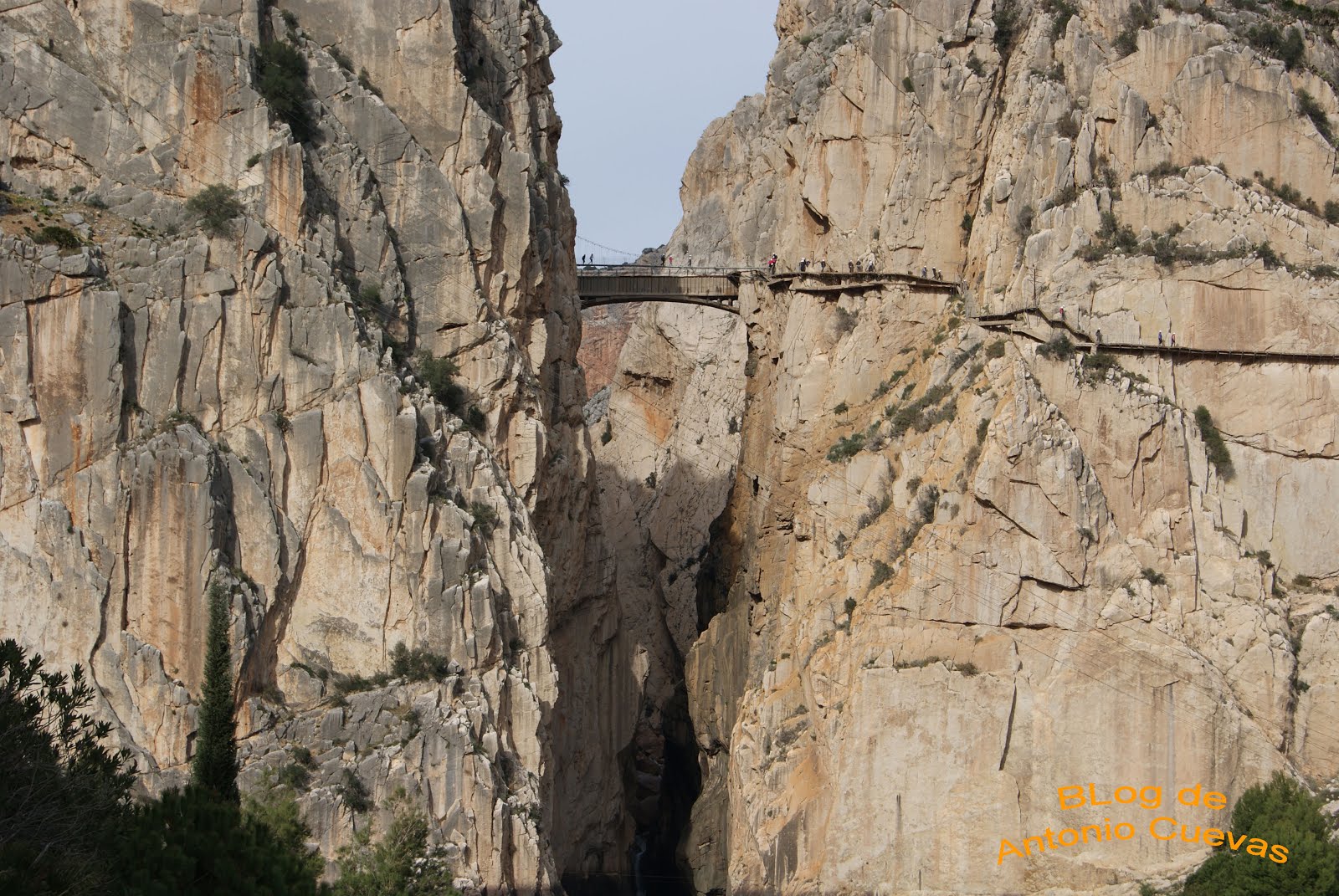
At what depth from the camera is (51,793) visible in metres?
32.7

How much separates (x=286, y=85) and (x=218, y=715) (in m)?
18.5

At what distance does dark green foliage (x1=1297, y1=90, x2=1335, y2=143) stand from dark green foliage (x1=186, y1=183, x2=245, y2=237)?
1229 inches

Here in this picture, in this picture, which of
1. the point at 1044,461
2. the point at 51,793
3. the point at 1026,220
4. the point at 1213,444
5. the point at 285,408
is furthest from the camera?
the point at 1026,220

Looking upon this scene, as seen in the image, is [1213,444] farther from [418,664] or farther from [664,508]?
[664,508]

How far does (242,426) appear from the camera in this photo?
52.7 meters

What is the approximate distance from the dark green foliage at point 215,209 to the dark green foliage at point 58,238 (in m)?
3.29

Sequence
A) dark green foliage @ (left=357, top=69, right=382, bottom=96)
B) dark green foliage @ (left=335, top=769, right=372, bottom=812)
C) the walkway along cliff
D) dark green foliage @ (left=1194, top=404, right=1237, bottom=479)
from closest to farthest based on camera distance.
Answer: dark green foliage @ (left=335, top=769, right=372, bottom=812) → the walkway along cliff → dark green foliage @ (left=1194, top=404, right=1237, bottom=479) → dark green foliage @ (left=357, top=69, right=382, bottom=96)

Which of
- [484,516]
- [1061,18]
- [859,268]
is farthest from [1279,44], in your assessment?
[484,516]

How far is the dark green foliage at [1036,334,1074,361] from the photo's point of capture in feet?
184

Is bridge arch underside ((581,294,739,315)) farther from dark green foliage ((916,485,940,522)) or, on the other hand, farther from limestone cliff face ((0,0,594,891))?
dark green foliage ((916,485,940,522))

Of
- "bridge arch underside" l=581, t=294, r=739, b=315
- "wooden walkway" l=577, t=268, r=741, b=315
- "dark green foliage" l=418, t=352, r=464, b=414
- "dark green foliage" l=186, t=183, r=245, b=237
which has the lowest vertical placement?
"dark green foliage" l=418, t=352, r=464, b=414

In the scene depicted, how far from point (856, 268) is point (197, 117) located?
21.3 m

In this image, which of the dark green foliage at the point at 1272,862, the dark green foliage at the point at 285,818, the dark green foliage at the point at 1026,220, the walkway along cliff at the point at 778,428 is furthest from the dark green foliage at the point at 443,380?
the dark green foliage at the point at 1272,862

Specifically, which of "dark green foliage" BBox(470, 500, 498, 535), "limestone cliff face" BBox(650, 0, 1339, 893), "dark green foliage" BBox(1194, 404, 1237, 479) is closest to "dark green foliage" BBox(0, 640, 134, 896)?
"dark green foliage" BBox(470, 500, 498, 535)
